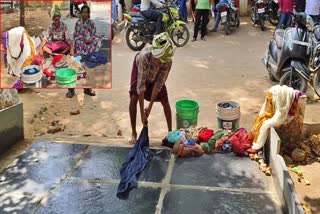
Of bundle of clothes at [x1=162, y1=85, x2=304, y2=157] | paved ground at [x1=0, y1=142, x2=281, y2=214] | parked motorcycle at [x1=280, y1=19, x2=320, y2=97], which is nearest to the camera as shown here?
paved ground at [x1=0, y1=142, x2=281, y2=214]

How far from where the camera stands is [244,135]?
5.19m

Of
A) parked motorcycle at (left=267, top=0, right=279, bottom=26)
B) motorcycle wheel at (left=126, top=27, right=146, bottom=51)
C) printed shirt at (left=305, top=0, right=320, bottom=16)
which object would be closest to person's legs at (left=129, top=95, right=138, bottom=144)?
motorcycle wheel at (left=126, top=27, right=146, bottom=51)

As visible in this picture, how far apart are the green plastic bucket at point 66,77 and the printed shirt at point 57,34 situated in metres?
0.35

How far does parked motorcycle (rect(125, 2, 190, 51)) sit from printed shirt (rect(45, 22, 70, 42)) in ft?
17.7

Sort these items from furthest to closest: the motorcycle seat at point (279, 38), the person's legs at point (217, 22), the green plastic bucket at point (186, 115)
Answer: the person's legs at point (217, 22) → the motorcycle seat at point (279, 38) → the green plastic bucket at point (186, 115)

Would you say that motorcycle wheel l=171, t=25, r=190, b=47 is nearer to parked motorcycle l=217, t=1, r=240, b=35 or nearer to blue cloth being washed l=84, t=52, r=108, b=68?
parked motorcycle l=217, t=1, r=240, b=35

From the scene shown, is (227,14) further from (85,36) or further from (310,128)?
(85,36)

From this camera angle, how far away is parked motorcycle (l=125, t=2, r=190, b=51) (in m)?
10.5

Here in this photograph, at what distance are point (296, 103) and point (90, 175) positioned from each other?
227cm

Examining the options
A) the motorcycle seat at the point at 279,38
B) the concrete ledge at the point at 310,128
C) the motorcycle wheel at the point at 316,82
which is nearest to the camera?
the concrete ledge at the point at 310,128

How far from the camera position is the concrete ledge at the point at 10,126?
5.30 metres

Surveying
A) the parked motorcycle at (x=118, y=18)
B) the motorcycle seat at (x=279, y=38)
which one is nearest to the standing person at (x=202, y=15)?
the parked motorcycle at (x=118, y=18)

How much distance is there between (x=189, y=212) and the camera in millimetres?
4008

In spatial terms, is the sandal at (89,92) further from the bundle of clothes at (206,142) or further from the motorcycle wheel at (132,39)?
the motorcycle wheel at (132,39)
